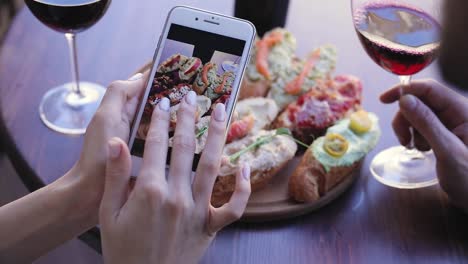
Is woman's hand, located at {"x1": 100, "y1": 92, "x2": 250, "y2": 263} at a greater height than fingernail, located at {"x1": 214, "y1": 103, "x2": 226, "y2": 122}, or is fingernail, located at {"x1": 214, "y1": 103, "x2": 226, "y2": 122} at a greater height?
fingernail, located at {"x1": 214, "y1": 103, "x2": 226, "y2": 122}

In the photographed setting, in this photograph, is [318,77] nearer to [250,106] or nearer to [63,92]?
[250,106]

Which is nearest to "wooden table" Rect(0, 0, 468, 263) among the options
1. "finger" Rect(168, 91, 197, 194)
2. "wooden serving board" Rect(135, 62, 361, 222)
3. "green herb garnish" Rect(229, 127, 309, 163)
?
"wooden serving board" Rect(135, 62, 361, 222)

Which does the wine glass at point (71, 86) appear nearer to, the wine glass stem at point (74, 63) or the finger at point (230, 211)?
the wine glass stem at point (74, 63)

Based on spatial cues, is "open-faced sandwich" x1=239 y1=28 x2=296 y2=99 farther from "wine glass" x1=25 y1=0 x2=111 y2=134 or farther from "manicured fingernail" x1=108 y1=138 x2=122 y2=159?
"manicured fingernail" x1=108 y1=138 x2=122 y2=159

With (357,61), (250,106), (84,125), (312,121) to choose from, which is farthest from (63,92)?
(357,61)

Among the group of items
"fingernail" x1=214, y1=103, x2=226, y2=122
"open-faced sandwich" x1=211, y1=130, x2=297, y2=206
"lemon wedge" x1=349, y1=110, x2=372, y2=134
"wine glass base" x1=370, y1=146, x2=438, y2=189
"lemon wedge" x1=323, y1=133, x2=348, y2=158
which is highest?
"fingernail" x1=214, y1=103, x2=226, y2=122

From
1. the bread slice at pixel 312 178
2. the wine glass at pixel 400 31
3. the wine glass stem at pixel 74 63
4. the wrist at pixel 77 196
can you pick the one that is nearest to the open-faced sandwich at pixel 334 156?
the bread slice at pixel 312 178

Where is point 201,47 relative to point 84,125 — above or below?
above
